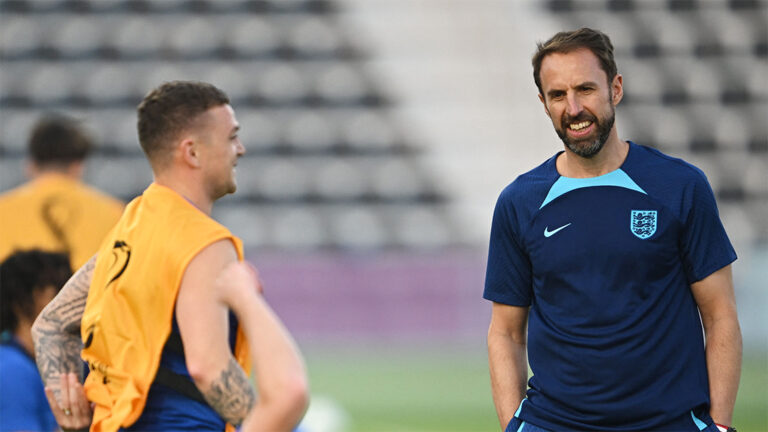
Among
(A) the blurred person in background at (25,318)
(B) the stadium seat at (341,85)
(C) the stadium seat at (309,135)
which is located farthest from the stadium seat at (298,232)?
(A) the blurred person in background at (25,318)

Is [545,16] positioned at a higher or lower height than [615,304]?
higher

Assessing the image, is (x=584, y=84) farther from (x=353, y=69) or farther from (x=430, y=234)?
(x=353, y=69)

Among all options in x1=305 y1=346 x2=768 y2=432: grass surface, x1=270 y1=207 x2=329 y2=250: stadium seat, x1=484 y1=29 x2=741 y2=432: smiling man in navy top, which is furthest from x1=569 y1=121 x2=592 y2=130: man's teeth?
x1=270 y1=207 x2=329 y2=250: stadium seat

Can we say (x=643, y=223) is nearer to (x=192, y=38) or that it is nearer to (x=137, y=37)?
(x=192, y=38)

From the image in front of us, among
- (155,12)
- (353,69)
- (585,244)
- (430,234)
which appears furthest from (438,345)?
(585,244)

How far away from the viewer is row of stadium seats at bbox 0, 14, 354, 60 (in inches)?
814

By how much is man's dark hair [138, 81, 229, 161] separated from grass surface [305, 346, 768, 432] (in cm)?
743

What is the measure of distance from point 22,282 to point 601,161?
7.36 ft

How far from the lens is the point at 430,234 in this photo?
19.4 m

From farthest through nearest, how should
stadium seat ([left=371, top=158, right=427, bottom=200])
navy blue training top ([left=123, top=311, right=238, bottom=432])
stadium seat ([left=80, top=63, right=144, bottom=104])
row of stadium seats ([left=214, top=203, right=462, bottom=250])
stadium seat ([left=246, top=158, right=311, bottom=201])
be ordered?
stadium seat ([left=80, top=63, right=144, bottom=104]) → stadium seat ([left=371, top=158, right=427, bottom=200]) → stadium seat ([left=246, top=158, right=311, bottom=201]) → row of stadium seats ([left=214, top=203, right=462, bottom=250]) → navy blue training top ([left=123, top=311, right=238, bottom=432])

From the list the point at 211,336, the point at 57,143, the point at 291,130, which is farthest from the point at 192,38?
the point at 211,336

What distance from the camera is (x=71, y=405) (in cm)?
335

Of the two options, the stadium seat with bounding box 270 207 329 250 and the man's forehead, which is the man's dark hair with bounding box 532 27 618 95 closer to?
the man's forehead

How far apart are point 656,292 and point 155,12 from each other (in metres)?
19.0
